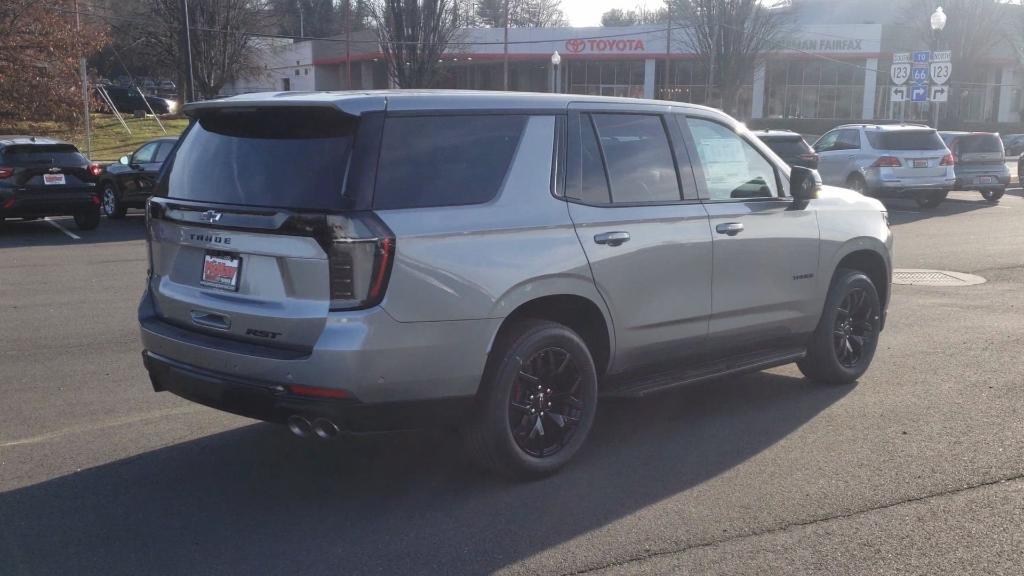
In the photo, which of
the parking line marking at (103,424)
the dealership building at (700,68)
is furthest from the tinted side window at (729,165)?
the dealership building at (700,68)

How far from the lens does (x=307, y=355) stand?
14.1ft

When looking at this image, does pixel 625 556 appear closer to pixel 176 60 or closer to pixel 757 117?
pixel 176 60

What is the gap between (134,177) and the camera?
61.9 ft

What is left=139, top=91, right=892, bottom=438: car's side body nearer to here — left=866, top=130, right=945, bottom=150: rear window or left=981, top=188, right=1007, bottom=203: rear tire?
left=866, top=130, right=945, bottom=150: rear window

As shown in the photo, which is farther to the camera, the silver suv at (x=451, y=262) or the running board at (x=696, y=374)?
the running board at (x=696, y=374)

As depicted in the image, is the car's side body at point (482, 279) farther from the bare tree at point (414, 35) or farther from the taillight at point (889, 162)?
the bare tree at point (414, 35)

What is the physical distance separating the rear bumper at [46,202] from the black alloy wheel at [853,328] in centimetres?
1369

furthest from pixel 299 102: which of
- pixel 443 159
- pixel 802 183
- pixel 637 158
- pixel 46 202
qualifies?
pixel 46 202

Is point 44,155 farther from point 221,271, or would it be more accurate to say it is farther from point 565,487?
point 565,487

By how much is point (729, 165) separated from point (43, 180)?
13.5 m

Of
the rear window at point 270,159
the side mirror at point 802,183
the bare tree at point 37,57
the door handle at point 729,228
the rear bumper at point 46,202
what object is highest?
the bare tree at point 37,57

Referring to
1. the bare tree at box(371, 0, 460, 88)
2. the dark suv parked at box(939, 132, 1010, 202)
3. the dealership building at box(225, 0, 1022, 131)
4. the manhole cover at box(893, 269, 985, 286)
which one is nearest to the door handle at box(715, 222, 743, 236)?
the manhole cover at box(893, 269, 985, 286)

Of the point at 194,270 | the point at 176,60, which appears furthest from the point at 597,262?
the point at 176,60

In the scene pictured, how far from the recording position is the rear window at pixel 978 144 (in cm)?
2339
